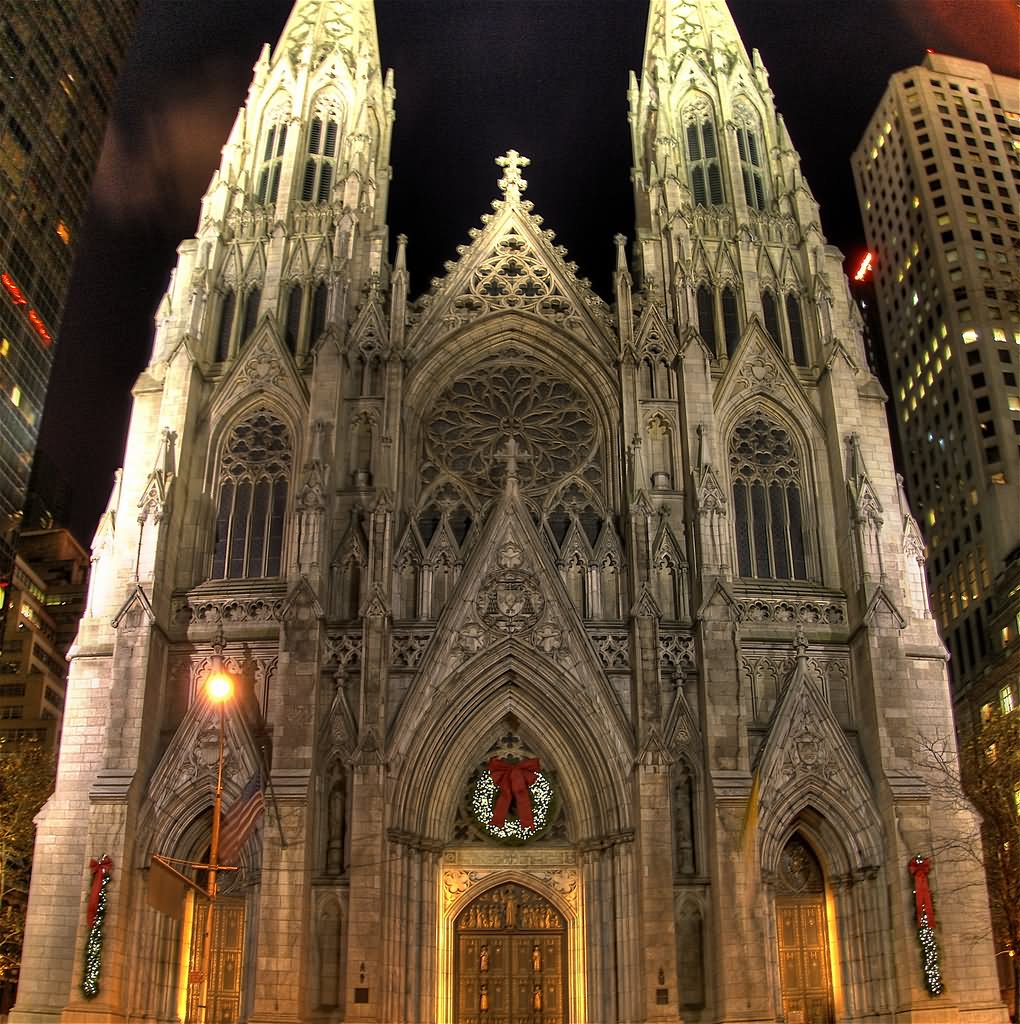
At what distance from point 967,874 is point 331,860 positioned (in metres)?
14.9

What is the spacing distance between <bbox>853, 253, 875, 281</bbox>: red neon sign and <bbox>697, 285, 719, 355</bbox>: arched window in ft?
162

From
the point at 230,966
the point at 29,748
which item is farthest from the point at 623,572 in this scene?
the point at 29,748

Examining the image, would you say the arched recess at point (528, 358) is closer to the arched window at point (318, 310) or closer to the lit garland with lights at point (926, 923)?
the arched window at point (318, 310)

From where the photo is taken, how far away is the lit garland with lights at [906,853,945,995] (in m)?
27.9

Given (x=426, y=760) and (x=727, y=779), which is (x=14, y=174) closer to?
(x=426, y=760)

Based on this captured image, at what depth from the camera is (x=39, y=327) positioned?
6406cm

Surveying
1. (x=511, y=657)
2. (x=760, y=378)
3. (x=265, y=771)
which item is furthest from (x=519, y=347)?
(x=265, y=771)

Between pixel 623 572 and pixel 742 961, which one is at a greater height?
pixel 623 572

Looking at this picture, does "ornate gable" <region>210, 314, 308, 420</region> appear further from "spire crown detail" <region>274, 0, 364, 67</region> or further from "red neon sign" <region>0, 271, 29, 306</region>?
"red neon sign" <region>0, 271, 29, 306</region>

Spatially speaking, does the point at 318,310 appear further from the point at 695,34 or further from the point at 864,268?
the point at 864,268

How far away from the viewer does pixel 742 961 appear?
28.0 meters

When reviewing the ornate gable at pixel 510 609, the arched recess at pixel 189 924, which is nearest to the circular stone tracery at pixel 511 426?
the ornate gable at pixel 510 609

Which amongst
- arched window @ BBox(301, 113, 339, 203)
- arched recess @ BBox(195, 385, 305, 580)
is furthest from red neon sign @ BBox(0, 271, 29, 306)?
arched recess @ BBox(195, 385, 305, 580)

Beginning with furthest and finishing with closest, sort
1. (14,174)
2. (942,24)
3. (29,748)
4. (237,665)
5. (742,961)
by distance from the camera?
(14,174), (29,748), (942,24), (237,665), (742,961)
